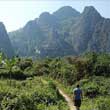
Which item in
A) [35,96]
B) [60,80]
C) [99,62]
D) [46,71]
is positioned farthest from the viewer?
[46,71]

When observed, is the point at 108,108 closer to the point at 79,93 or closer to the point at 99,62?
the point at 79,93

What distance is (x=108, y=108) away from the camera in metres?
21.6

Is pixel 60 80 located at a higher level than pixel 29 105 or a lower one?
lower

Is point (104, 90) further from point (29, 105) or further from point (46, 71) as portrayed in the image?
point (46, 71)

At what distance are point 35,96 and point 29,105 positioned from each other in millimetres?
5736

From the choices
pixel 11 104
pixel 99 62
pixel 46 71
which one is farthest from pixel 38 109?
pixel 46 71

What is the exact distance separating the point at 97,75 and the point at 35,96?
25.1 metres

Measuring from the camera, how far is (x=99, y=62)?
2142 inches

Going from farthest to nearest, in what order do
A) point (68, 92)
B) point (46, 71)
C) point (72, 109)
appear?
point (46, 71) < point (68, 92) < point (72, 109)

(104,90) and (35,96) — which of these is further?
(104,90)

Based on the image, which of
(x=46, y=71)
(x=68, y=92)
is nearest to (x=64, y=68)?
(x=46, y=71)

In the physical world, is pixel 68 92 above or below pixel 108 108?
below

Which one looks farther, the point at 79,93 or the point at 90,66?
the point at 90,66

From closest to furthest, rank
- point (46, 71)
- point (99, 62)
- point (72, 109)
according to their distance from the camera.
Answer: point (72, 109) < point (99, 62) < point (46, 71)
